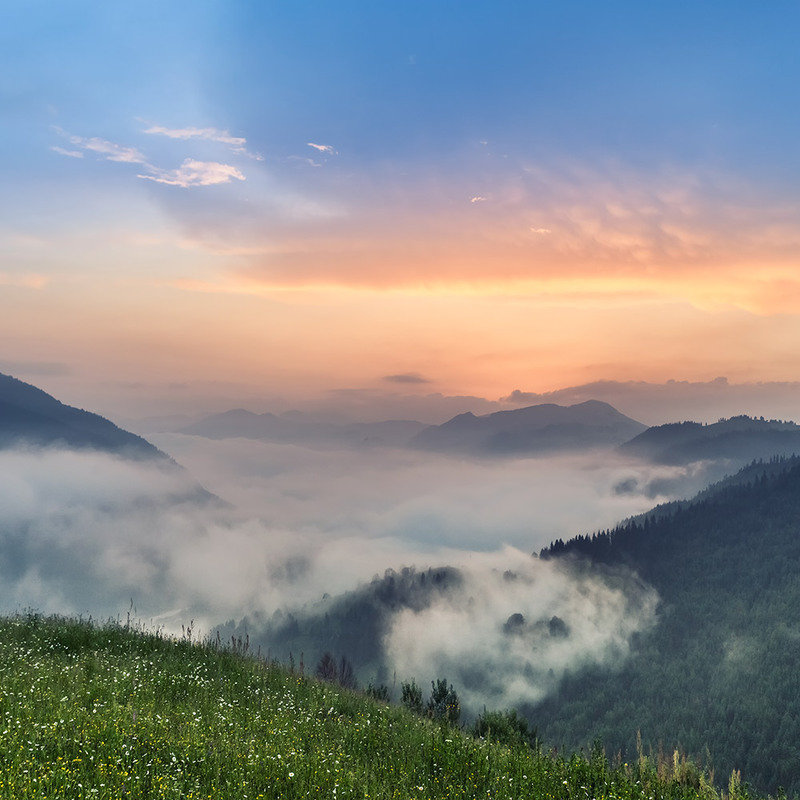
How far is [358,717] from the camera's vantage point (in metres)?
13.8

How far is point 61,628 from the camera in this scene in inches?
747

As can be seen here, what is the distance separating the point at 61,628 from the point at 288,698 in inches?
350

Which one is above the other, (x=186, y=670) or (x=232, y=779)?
(x=232, y=779)

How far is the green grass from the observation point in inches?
357

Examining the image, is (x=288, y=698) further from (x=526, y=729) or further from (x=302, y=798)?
(x=526, y=729)

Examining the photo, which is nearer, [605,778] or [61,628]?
[605,778]

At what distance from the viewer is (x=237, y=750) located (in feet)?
33.6

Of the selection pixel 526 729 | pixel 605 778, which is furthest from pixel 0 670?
pixel 526 729

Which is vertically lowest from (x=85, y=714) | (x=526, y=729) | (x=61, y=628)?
(x=526, y=729)

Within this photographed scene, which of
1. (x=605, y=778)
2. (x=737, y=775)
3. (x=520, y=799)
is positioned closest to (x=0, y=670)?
(x=520, y=799)

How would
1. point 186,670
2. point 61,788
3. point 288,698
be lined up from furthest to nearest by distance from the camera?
point 186,670
point 288,698
point 61,788

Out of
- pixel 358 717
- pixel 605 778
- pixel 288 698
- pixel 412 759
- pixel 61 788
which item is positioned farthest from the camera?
pixel 288 698

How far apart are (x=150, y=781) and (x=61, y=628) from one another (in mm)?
12194

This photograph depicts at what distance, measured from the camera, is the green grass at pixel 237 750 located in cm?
906
